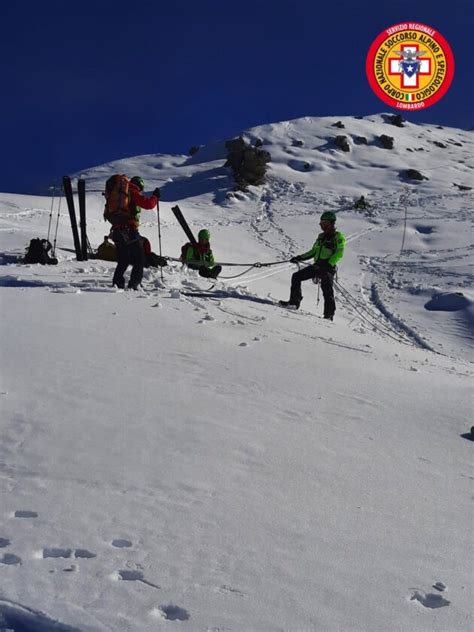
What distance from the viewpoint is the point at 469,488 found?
118 inches

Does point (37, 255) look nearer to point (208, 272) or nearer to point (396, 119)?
point (208, 272)

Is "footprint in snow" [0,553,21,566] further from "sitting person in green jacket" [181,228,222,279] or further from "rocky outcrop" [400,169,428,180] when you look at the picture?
"rocky outcrop" [400,169,428,180]

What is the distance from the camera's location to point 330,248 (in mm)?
9516

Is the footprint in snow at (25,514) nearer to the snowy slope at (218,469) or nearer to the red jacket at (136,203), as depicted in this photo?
the snowy slope at (218,469)

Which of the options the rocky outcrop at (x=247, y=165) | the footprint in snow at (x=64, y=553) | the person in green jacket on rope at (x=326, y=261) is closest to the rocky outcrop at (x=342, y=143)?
the rocky outcrop at (x=247, y=165)

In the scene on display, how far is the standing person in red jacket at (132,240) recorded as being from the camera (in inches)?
304

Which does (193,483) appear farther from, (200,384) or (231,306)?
(231,306)

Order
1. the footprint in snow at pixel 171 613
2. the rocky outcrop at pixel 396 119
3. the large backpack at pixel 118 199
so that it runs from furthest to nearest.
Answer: the rocky outcrop at pixel 396 119
the large backpack at pixel 118 199
the footprint in snow at pixel 171 613

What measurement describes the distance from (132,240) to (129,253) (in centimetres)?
19

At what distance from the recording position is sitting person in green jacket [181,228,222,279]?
1120 cm

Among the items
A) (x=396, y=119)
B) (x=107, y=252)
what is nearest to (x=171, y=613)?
(x=107, y=252)

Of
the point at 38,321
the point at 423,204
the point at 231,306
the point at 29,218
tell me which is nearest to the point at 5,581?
the point at 38,321

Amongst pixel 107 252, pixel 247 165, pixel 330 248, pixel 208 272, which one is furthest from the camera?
pixel 247 165

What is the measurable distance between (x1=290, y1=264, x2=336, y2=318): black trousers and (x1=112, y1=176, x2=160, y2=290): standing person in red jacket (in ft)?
9.29
